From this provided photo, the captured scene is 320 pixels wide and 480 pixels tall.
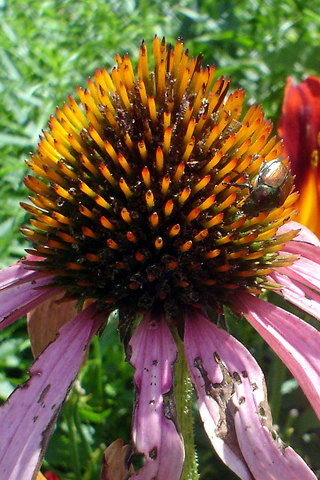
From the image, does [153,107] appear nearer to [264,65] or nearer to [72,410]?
[72,410]

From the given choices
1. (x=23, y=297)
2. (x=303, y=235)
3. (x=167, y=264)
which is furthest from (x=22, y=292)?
(x=303, y=235)

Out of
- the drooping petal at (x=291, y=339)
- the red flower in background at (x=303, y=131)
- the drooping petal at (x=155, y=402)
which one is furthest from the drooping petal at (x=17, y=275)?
the red flower in background at (x=303, y=131)

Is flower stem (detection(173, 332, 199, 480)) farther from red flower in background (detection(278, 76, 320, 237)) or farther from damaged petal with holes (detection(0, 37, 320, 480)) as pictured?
red flower in background (detection(278, 76, 320, 237))

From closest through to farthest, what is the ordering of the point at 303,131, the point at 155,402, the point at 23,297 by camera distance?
the point at 155,402
the point at 23,297
the point at 303,131

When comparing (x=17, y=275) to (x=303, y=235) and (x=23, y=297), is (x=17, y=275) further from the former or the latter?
(x=303, y=235)

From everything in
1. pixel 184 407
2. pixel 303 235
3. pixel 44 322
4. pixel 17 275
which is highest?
pixel 17 275

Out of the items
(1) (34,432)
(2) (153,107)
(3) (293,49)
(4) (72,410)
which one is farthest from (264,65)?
(1) (34,432)
